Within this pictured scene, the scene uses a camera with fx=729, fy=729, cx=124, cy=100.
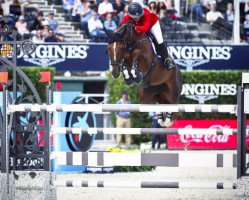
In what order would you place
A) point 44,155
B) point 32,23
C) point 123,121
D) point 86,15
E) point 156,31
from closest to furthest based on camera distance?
point 44,155, point 156,31, point 123,121, point 32,23, point 86,15

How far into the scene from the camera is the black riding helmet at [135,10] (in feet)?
30.7

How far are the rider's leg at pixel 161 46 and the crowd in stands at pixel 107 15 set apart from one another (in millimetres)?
7757

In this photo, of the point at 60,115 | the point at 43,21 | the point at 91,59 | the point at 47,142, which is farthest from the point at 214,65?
the point at 47,142

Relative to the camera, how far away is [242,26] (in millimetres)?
20578

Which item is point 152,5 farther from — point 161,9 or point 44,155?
point 44,155

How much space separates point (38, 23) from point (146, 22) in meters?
9.66

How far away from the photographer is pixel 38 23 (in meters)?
19.1

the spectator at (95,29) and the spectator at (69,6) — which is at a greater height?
the spectator at (69,6)

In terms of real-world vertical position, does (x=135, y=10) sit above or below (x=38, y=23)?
below

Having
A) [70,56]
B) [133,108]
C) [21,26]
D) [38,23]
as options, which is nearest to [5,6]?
[21,26]

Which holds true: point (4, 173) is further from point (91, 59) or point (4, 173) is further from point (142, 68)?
point (91, 59)

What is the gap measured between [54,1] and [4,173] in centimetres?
1353

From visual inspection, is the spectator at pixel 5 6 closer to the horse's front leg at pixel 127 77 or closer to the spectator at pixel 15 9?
the spectator at pixel 15 9

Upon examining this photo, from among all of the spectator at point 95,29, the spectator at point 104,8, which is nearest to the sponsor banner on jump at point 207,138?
the spectator at point 95,29
